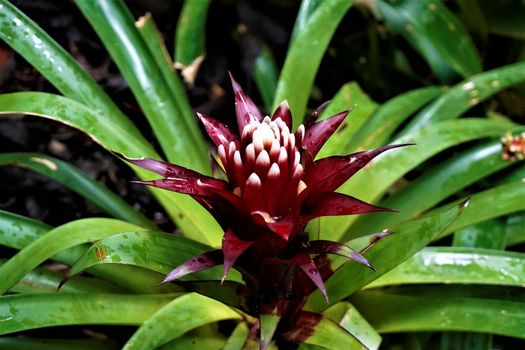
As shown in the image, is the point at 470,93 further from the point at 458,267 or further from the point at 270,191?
the point at 270,191

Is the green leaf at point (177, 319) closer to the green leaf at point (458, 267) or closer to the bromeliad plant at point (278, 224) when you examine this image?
the bromeliad plant at point (278, 224)

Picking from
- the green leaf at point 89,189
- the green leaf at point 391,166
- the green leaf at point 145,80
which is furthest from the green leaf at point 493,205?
the green leaf at point 89,189

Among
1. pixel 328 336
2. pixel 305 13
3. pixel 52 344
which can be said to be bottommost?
pixel 52 344

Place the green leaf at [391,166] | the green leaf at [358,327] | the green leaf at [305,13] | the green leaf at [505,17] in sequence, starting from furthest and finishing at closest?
the green leaf at [505,17] → the green leaf at [305,13] → the green leaf at [391,166] → the green leaf at [358,327]

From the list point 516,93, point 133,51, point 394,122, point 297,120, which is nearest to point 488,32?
point 516,93

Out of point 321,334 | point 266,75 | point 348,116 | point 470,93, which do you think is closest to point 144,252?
point 321,334

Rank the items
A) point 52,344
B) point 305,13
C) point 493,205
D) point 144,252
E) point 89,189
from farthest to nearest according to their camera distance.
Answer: point 305,13, point 89,189, point 493,205, point 52,344, point 144,252

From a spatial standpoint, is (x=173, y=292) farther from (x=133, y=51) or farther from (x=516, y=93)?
(x=516, y=93)
